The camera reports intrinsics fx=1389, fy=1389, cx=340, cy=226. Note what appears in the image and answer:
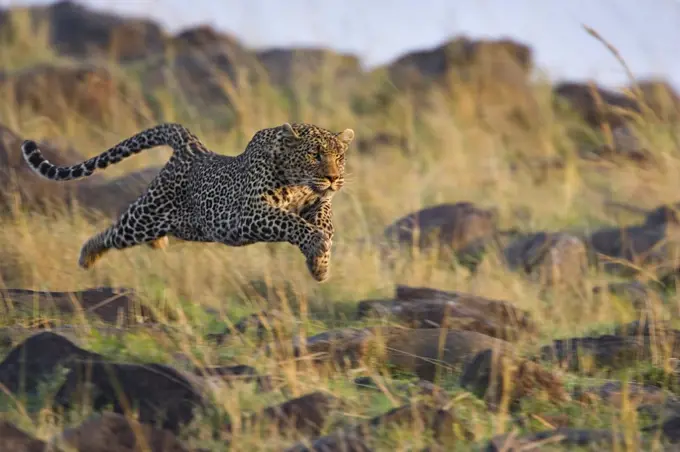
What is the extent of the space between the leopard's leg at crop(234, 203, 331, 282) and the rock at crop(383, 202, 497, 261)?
113 inches

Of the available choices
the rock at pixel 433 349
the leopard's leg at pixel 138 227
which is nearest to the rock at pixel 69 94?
the leopard's leg at pixel 138 227

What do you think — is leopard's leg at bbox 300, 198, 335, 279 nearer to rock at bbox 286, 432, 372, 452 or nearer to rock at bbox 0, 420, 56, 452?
rock at bbox 286, 432, 372, 452

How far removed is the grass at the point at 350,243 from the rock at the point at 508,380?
7cm

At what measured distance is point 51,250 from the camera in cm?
777

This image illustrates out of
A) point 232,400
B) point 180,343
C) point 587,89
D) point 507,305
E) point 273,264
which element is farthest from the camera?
point 587,89

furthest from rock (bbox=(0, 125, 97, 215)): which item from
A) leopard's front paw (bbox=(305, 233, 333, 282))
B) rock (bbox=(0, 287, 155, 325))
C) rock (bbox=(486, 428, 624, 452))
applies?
rock (bbox=(486, 428, 624, 452))

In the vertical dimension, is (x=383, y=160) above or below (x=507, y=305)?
above

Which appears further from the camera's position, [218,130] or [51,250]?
[218,130]

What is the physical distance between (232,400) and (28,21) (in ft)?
43.0

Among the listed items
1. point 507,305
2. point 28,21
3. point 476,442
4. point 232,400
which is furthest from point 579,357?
point 28,21

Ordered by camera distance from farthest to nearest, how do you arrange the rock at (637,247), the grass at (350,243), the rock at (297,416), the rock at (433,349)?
the rock at (637,247), the rock at (433,349), the grass at (350,243), the rock at (297,416)

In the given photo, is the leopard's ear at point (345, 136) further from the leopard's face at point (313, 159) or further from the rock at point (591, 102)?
the rock at point (591, 102)

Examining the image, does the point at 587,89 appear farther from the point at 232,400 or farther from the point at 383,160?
the point at 232,400

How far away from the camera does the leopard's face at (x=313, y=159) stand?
6.51 metres
